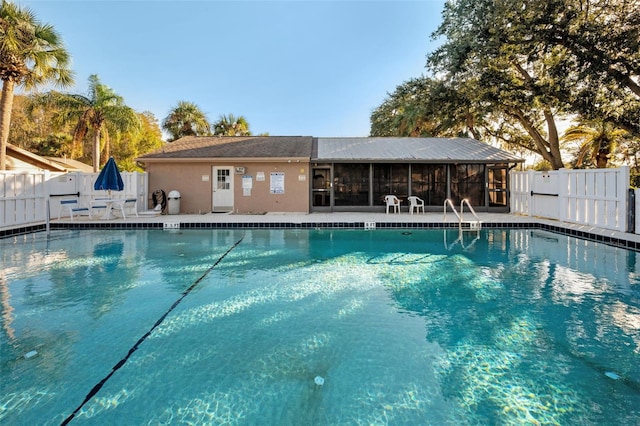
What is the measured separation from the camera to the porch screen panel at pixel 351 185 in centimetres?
1372

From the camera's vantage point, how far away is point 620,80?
12.3m

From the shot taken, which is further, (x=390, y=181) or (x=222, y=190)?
(x=390, y=181)

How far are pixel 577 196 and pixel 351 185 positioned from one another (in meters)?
7.31

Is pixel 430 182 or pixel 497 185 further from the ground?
pixel 430 182

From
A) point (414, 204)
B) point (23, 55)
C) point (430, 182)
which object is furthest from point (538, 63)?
point (23, 55)

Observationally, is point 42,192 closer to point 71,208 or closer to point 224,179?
point 71,208

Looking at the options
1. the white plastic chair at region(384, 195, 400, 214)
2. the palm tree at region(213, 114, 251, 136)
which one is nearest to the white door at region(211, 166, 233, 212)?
the white plastic chair at region(384, 195, 400, 214)

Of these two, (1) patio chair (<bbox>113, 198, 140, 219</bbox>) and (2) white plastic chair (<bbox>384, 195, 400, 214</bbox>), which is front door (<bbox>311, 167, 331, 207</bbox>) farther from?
(1) patio chair (<bbox>113, 198, 140, 219</bbox>)

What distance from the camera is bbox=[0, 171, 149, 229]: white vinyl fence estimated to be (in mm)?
9398

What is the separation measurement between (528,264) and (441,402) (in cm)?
473

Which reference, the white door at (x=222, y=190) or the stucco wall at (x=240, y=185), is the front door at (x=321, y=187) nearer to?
the stucco wall at (x=240, y=185)

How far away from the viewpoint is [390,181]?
13.9 metres

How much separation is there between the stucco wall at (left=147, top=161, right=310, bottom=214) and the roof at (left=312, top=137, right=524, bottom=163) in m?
1.24

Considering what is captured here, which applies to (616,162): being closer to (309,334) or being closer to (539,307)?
(539,307)
